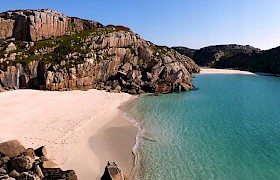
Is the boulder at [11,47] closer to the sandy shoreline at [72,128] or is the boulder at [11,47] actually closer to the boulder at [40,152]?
the sandy shoreline at [72,128]

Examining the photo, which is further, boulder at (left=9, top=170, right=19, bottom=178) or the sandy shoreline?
the sandy shoreline

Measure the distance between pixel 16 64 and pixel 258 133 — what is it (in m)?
45.9

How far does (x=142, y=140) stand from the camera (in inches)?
1200

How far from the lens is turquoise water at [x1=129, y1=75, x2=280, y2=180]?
22906 mm

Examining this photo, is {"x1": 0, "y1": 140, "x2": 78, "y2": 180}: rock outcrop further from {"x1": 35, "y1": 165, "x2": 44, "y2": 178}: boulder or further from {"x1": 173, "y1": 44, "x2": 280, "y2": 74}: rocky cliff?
{"x1": 173, "y1": 44, "x2": 280, "y2": 74}: rocky cliff

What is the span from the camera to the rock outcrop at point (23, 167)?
714 inches

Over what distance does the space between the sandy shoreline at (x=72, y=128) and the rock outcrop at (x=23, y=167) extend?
8.33ft

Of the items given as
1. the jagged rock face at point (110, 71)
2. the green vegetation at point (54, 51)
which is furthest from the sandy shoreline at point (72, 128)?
the green vegetation at point (54, 51)

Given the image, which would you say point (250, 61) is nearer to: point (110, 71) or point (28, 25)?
point (110, 71)

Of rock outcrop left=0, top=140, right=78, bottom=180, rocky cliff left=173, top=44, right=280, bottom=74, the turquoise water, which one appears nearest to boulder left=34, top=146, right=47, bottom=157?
rock outcrop left=0, top=140, right=78, bottom=180

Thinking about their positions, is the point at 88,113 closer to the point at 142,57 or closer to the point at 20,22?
the point at 142,57

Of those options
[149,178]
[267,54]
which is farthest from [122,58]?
[267,54]

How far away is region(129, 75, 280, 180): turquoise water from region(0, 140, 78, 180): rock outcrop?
653cm

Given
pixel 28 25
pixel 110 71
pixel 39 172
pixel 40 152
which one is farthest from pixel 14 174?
pixel 28 25
